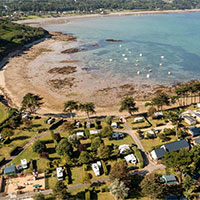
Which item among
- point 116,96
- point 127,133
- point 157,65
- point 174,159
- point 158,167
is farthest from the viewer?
point 157,65

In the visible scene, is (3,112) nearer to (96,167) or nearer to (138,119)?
(96,167)

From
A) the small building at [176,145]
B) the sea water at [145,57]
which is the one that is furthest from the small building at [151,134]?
the sea water at [145,57]

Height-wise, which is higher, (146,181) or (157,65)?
(157,65)

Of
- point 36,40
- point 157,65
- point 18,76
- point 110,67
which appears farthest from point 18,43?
point 157,65

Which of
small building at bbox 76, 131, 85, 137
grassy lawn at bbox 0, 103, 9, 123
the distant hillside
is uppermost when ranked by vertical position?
the distant hillside

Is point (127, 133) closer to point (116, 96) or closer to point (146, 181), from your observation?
point (146, 181)

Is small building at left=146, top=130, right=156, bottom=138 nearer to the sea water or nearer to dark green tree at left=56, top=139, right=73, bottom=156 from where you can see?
dark green tree at left=56, top=139, right=73, bottom=156

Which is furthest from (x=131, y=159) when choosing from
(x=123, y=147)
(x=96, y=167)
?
(x=96, y=167)

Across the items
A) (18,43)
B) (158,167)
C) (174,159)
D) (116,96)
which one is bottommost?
(158,167)

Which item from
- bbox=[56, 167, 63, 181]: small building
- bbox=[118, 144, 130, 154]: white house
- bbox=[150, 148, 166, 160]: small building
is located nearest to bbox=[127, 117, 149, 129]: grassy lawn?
bbox=[118, 144, 130, 154]: white house
